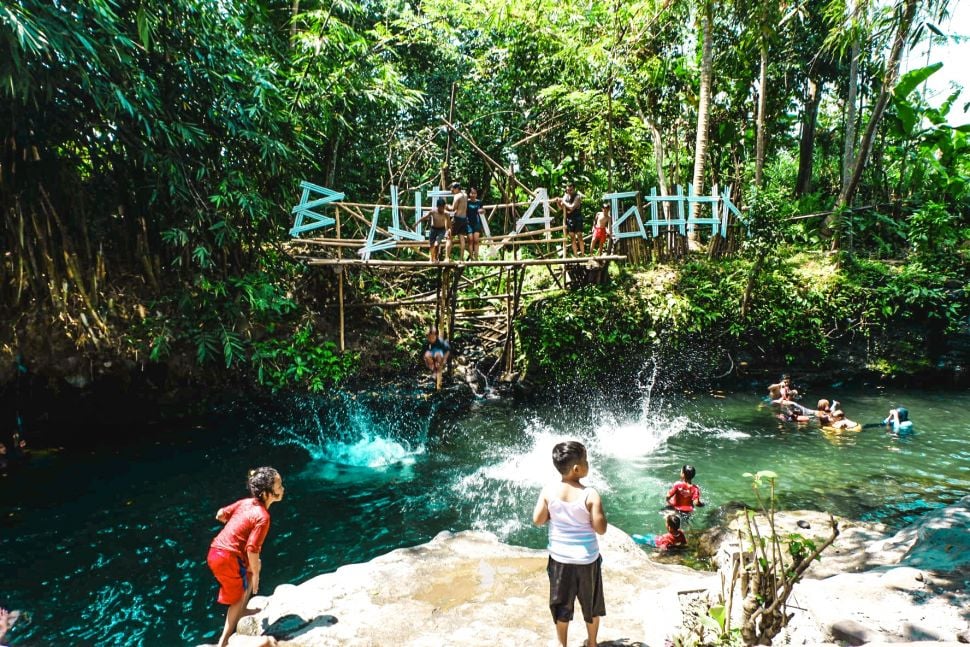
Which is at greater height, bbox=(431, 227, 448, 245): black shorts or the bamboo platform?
bbox=(431, 227, 448, 245): black shorts

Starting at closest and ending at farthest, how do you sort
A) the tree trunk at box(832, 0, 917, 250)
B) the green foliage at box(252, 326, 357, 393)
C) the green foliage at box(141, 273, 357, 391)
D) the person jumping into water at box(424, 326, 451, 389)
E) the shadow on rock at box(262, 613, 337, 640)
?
the shadow on rock at box(262, 613, 337, 640) → the green foliage at box(141, 273, 357, 391) → the person jumping into water at box(424, 326, 451, 389) → the green foliage at box(252, 326, 357, 393) → the tree trunk at box(832, 0, 917, 250)

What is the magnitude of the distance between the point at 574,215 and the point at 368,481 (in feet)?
22.5

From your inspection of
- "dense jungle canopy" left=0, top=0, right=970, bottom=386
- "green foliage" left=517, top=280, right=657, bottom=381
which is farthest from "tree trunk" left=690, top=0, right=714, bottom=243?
"green foliage" left=517, top=280, right=657, bottom=381

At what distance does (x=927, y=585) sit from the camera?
4.16 meters

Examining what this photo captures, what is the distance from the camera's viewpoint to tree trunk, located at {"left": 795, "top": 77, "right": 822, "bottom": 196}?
19.1 meters

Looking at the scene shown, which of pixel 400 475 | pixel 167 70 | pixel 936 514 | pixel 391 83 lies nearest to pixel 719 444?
pixel 936 514

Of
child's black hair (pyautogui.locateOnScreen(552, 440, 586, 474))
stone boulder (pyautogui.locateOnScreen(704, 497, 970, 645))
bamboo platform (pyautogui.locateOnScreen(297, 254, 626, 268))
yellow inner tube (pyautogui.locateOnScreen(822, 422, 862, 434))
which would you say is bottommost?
yellow inner tube (pyautogui.locateOnScreen(822, 422, 862, 434))

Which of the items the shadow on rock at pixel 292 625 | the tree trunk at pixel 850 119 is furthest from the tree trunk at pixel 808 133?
the shadow on rock at pixel 292 625

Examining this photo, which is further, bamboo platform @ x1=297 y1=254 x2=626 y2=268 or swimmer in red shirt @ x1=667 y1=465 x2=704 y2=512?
bamboo platform @ x1=297 y1=254 x2=626 y2=268

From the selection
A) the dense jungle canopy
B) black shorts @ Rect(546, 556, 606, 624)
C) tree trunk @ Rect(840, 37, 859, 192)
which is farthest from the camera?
tree trunk @ Rect(840, 37, 859, 192)

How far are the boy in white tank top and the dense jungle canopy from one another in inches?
263

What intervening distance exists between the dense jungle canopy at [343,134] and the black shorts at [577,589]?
7071 mm

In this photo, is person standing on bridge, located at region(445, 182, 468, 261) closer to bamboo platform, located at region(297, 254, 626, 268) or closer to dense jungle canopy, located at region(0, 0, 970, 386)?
bamboo platform, located at region(297, 254, 626, 268)

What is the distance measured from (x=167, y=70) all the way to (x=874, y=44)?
61.9ft
